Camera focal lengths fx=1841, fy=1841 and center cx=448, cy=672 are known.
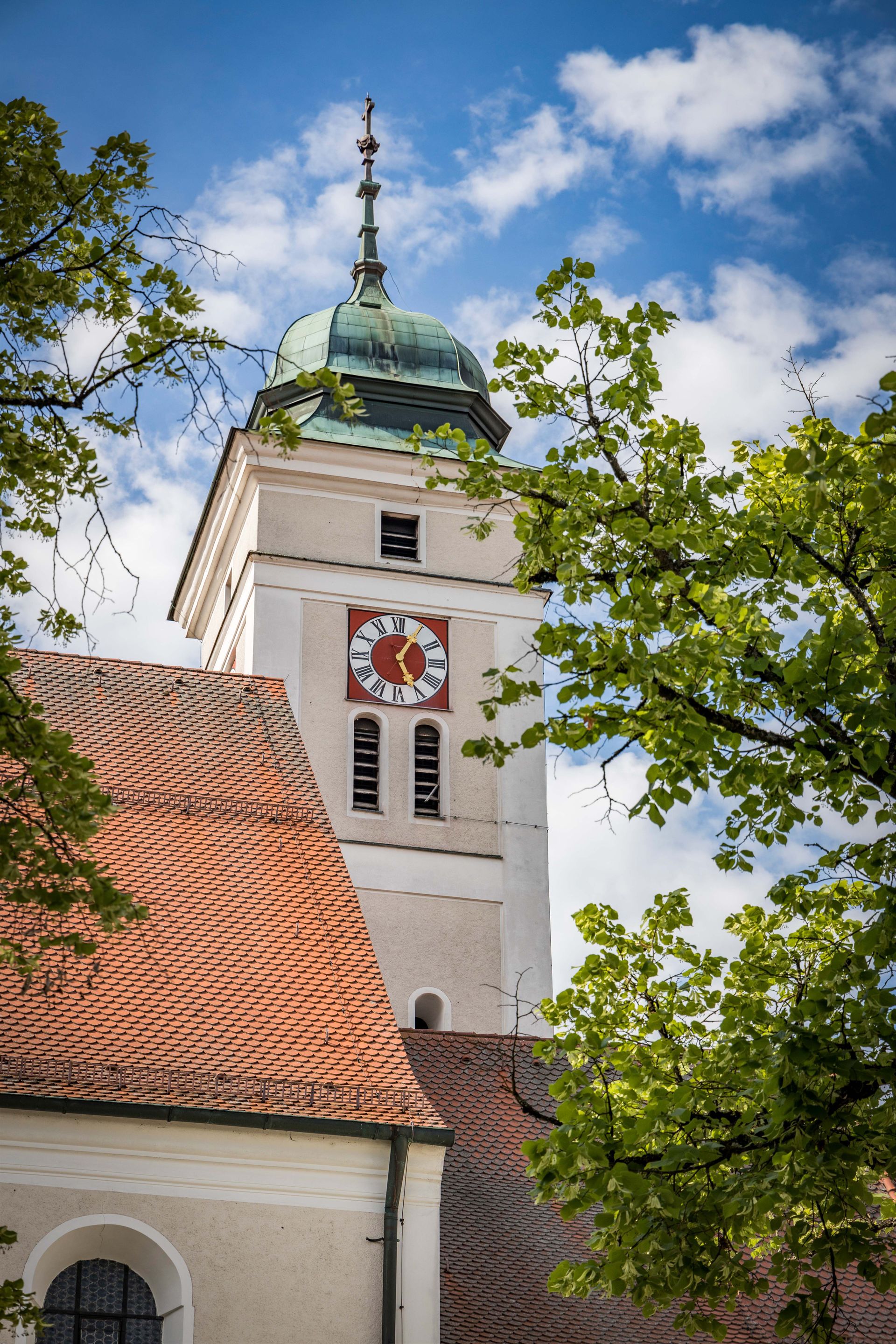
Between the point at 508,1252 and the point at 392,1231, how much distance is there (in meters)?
2.82

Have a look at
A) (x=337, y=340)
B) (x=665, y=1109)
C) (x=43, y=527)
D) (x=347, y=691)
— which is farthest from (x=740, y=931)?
(x=337, y=340)

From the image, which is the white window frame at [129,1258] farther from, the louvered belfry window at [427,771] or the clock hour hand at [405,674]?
the clock hour hand at [405,674]

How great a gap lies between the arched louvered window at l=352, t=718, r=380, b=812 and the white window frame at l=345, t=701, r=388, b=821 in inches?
1.6

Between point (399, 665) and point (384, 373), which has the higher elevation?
point (384, 373)

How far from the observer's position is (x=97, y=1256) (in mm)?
14016

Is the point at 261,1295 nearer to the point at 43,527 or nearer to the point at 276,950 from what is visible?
the point at 276,950

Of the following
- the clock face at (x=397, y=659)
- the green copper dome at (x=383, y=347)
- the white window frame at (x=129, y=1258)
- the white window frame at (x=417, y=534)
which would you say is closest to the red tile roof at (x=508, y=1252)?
the white window frame at (x=129, y=1258)

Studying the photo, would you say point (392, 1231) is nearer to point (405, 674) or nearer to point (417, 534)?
point (405, 674)

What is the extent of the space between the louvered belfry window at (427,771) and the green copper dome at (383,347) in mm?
8567

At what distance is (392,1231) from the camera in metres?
14.2

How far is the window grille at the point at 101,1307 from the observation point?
45.2 ft

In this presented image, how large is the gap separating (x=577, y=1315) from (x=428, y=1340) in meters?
2.37

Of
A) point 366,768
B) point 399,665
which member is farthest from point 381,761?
point 399,665

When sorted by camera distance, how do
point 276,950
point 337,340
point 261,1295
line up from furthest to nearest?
point 337,340, point 276,950, point 261,1295
